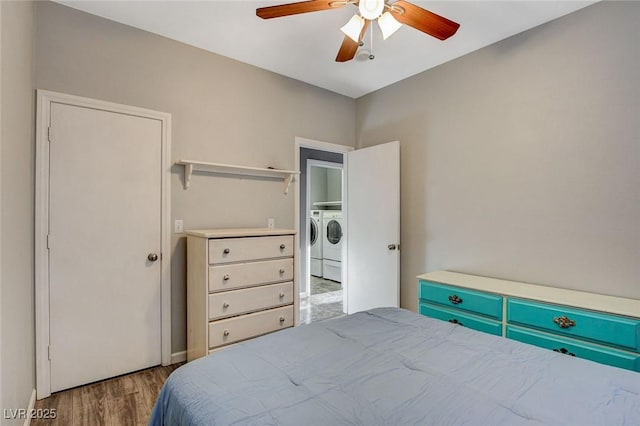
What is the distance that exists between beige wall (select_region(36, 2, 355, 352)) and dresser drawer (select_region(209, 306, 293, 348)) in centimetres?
50

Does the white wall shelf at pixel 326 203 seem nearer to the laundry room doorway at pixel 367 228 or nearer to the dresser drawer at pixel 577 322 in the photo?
the laundry room doorway at pixel 367 228

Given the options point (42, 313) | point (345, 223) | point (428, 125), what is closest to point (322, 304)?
point (345, 223)

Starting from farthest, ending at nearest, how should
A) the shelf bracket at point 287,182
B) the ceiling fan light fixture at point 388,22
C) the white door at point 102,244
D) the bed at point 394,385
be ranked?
the shelf bracket at point 287,182 → the white door at point 102,244 → the ceiling fan light fixture at point 388,22 → the bed at point 394,385

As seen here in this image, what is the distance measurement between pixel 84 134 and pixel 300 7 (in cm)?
173

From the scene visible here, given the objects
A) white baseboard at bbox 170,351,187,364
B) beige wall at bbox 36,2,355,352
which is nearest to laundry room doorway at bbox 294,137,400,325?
beige wall at bbox 36,2,355,352

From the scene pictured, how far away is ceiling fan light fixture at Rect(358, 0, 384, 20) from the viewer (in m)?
1.68

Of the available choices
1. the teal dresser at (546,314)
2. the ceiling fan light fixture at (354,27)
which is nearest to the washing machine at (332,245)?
the teal dresser at (546,314)

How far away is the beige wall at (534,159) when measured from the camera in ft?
6.73

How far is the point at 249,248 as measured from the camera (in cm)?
253

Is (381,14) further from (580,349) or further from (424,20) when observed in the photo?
(580,349)

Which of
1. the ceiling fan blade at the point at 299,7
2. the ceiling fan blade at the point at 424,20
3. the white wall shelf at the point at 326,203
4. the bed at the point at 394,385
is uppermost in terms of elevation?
the ceiling fan blade at the point at 299,7

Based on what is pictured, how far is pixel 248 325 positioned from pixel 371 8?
2.29 metres

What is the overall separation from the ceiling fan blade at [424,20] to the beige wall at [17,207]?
5.72 feet

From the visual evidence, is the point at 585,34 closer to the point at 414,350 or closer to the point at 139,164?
the point at 414,350
